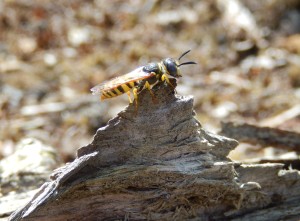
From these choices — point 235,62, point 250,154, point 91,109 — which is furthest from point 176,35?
point 250,154

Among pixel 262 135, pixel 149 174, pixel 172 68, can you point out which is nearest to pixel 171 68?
pixel 172 68

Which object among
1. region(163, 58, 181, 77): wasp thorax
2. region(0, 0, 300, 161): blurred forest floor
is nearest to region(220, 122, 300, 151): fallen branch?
region(163, 58, 181, 77): wasp thorax

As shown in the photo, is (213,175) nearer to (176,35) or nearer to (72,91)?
(72,91)

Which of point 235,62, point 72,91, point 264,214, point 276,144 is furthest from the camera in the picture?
point 235,62

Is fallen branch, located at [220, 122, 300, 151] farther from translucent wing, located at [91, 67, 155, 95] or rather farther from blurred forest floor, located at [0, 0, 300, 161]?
blurred forest floor, located at [0, 0, 300, 161]

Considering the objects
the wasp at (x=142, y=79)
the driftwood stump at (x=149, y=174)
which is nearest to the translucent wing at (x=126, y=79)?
the wasp at (x=142, y=79)

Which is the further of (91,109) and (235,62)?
(235,62)
